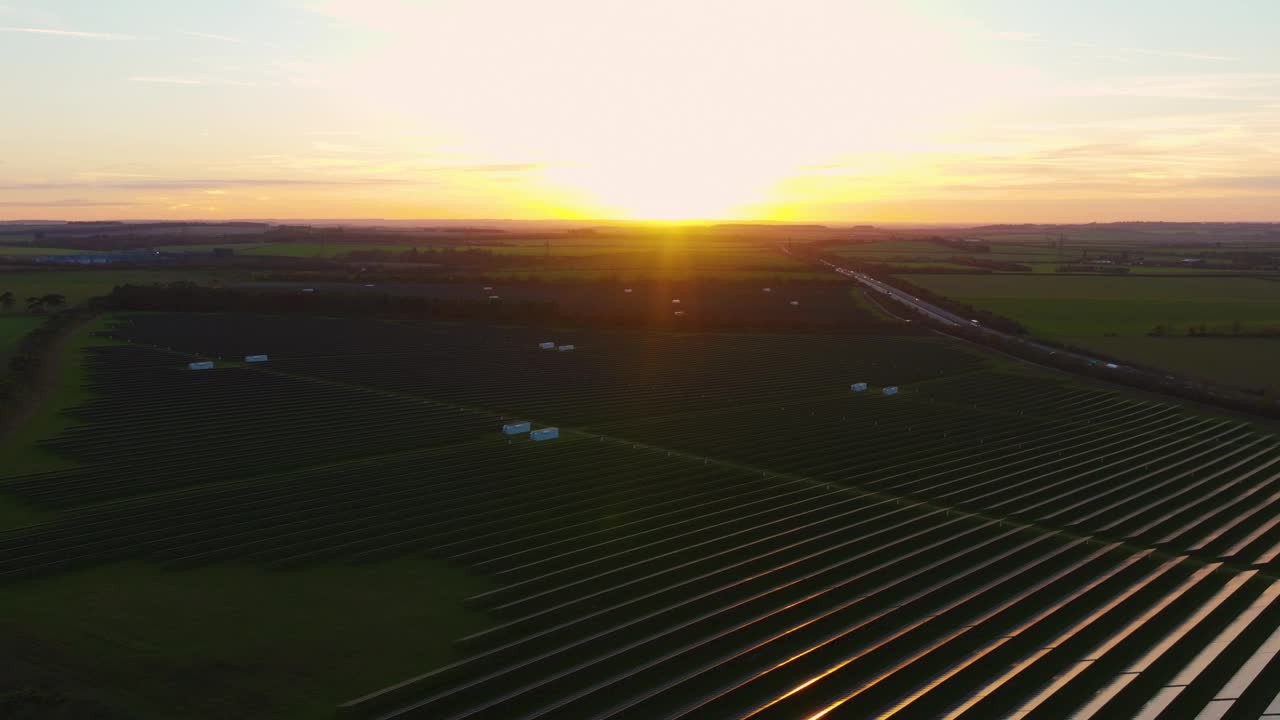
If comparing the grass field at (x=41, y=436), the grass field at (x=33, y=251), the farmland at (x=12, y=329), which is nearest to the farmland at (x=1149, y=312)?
the grass field at (x=41, y=436)

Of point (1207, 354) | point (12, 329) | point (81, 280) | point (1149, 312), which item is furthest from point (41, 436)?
point (1149, 312)

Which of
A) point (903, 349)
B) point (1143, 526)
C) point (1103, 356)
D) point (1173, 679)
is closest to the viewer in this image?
point (1173, 679)

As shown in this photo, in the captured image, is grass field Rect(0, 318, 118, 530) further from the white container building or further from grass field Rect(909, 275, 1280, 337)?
grass field Rect(909, 275, 1280, 337)

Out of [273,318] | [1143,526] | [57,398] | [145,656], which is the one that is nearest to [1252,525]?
[1143,526]

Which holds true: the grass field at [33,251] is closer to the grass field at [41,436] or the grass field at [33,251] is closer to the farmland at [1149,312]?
the grass field at [41,436]

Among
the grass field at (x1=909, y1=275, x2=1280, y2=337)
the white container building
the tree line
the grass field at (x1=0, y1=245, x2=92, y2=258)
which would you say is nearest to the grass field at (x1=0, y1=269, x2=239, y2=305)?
the tree line

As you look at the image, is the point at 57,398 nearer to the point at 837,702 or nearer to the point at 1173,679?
the point at 837,702
